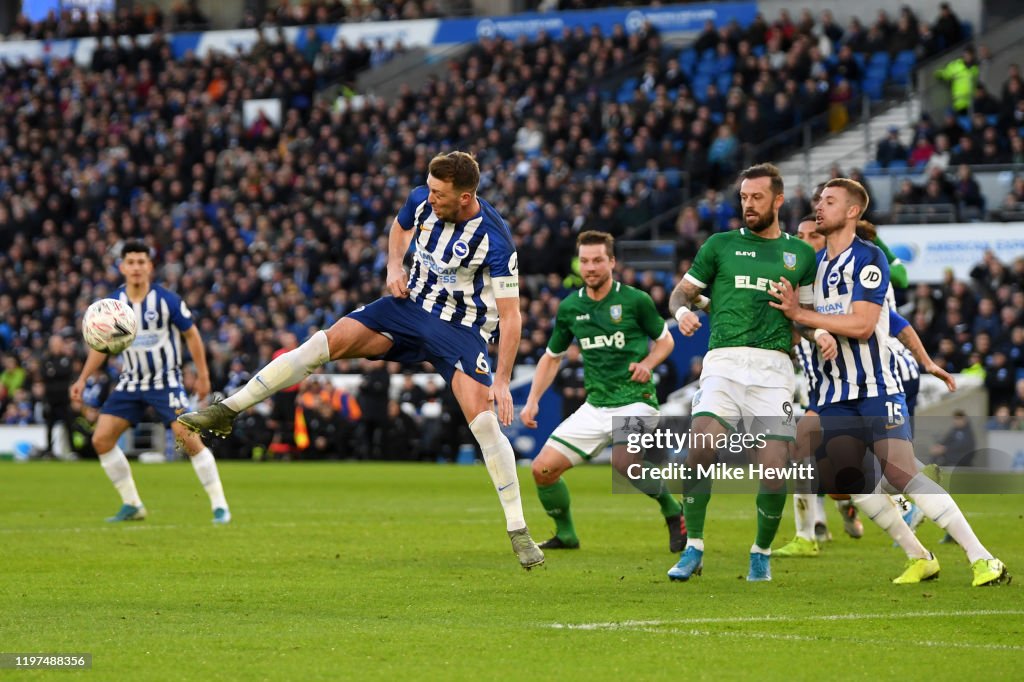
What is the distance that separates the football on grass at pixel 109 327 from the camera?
11.6 metres

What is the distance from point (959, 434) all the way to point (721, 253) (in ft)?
44.4

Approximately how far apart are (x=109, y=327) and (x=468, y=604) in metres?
4.59

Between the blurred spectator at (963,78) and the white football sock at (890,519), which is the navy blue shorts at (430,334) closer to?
the white football sock at (890,519)

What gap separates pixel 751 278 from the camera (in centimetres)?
943

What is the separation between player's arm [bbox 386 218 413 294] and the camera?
30.8 ft

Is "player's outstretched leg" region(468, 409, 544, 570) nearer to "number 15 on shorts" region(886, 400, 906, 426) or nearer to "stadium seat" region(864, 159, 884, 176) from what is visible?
"number 15 on shorts" region(886, 400, 906, 426)

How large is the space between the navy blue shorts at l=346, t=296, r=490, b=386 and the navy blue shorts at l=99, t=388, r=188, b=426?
5213mm

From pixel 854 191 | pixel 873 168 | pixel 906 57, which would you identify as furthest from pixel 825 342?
pixel 906 57

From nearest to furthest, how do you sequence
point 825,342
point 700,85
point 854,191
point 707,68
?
point 825,342 → point 854,191 → point 700,85 → point 707,68

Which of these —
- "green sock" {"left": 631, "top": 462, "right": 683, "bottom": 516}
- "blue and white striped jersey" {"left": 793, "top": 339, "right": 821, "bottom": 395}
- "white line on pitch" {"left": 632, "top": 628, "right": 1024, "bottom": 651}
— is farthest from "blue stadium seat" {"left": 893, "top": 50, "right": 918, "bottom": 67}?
"white line on pitch" {"left": 632, "top": 628, "right": 1024, "bottom": 651}

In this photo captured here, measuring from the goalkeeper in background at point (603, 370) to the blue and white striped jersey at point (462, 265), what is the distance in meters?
2.39

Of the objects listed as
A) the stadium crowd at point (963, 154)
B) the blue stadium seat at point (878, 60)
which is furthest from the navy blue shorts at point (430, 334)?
the blue stadium seat at point (878, 60)

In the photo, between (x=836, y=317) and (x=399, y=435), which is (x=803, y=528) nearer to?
(x=836, y=317)

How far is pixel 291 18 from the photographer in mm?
44562
